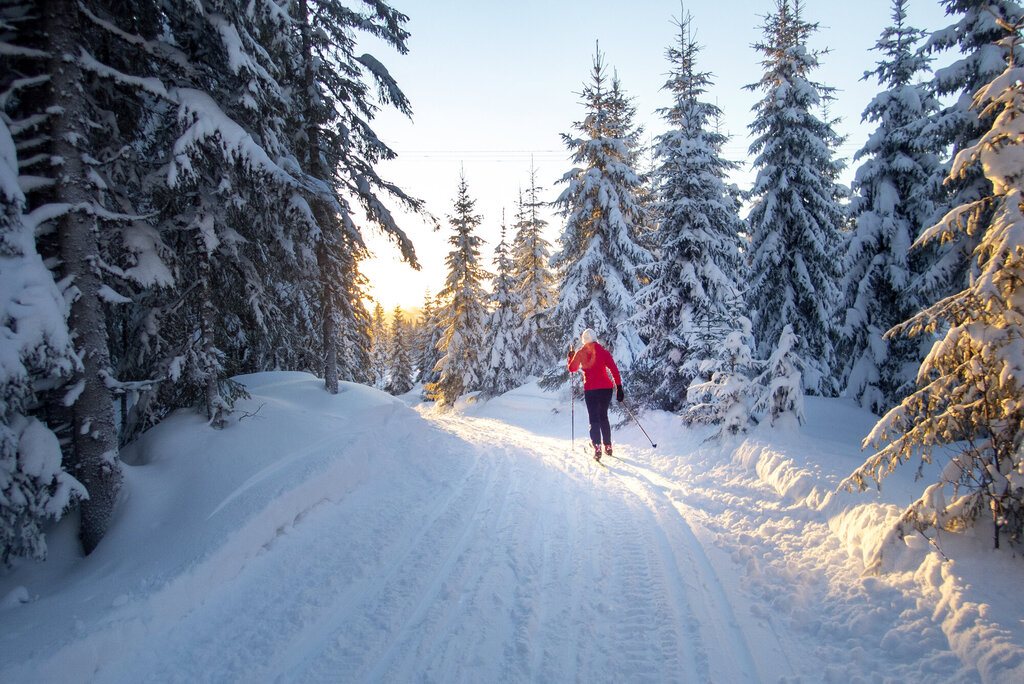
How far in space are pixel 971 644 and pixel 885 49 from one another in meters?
18.1

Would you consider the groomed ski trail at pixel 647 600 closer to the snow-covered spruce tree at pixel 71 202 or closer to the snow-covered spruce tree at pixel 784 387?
the snow-covered spruce tree at pixel 784 387

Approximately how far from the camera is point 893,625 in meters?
2.99

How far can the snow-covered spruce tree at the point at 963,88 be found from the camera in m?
9.59

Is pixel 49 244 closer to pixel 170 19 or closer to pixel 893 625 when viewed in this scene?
pixel 170 19

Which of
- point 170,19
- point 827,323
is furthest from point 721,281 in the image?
point 170,19

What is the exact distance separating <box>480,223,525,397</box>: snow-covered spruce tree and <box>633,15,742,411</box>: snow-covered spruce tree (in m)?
12.4

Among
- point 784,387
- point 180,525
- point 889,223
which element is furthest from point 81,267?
point 889,223

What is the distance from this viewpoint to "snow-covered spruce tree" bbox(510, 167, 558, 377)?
24078 millimetres

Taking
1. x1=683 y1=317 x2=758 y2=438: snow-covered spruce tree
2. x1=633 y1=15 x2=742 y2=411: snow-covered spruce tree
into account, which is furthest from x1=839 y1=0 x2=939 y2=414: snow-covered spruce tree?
x1=683 y1=317 x2=758 y2=438: snow-covered spruce tree

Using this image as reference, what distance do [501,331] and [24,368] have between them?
812 inches

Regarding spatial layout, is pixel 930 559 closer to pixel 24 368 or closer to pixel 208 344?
pixel 24 368

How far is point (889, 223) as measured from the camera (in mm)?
13266

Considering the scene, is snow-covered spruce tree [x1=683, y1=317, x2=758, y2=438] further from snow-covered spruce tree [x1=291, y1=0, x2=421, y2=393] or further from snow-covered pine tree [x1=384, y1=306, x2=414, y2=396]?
snow-covered pine tree [x1=384, y1=306, x2=414, y2=396]

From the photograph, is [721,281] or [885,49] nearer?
[721,281]
